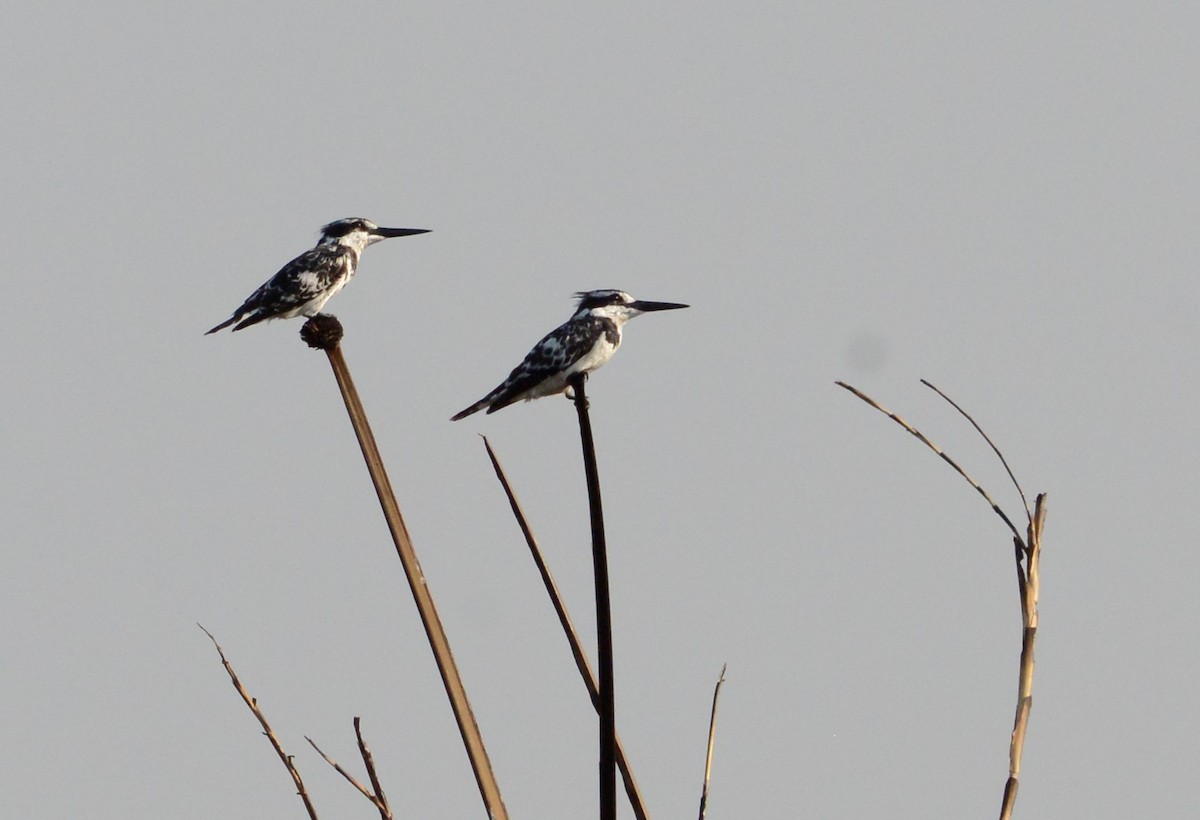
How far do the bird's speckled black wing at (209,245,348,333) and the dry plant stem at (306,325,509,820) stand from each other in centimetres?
884

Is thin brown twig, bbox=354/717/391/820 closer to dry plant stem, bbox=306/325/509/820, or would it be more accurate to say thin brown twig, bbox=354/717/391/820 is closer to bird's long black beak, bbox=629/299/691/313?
dry plant stem, bbox=306/325/509/820

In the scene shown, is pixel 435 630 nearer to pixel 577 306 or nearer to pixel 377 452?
pixel 377 452

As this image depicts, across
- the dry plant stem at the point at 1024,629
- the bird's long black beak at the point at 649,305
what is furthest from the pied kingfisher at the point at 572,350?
the dry plant stem at the point at 1024,629

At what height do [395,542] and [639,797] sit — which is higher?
[395,542]

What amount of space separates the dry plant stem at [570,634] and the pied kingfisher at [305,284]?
29.9 ft

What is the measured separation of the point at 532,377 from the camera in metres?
11.1

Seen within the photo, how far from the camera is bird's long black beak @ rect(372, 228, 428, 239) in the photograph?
1299cm

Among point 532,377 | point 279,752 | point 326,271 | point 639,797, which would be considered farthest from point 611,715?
point 326,271

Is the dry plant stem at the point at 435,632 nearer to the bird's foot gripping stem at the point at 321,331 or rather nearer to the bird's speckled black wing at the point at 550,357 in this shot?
the bird's foot gripping stem at the point at 321,331

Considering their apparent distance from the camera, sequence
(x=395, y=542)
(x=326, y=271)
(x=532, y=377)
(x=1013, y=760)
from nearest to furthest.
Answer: (x=1013, y=760)
(x=395, y=542)
(x=532, y=377)
(x=326, y=271)

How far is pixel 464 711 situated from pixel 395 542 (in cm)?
47

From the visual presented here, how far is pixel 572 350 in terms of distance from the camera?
10938 millimetres

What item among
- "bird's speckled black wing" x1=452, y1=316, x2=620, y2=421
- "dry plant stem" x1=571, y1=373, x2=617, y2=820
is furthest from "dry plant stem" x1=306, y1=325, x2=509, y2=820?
"bird's speckled black wing" x1=452, y1=316, x2=620, y2=421

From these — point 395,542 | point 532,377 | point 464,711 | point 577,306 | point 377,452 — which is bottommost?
point 464,711
